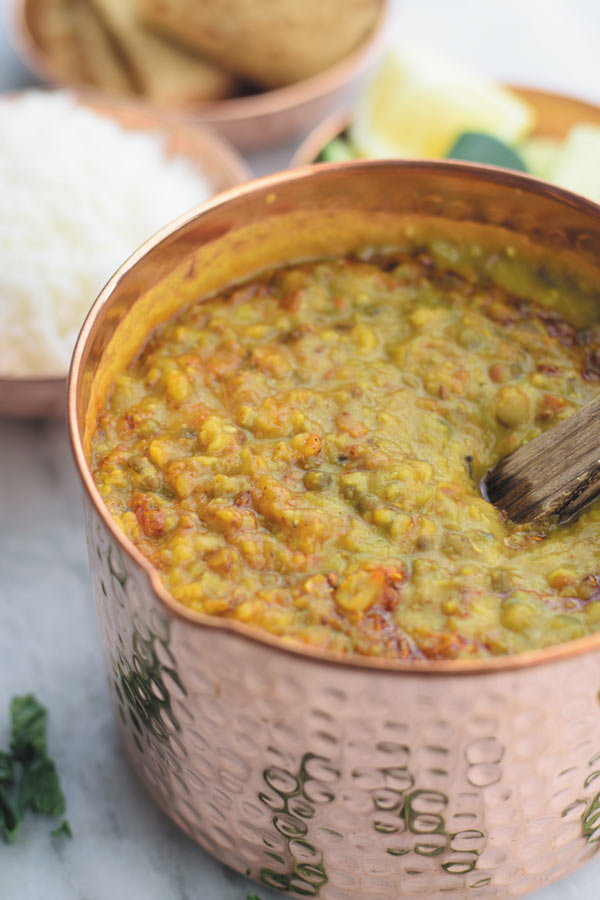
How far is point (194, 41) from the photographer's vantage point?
2.19 metres

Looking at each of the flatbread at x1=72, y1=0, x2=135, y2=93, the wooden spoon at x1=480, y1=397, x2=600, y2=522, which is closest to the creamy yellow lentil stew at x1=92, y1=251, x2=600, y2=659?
the wooden spoon at x1=480, y1=397, x2=600, y2=522

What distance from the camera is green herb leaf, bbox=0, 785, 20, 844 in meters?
1.27

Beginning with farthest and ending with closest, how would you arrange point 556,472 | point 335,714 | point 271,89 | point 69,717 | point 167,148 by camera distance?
point 271,89 < point 167,148 < point 69,717 < point 556,472 < point 335,714

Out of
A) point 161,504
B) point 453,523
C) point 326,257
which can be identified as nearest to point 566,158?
point 326,257

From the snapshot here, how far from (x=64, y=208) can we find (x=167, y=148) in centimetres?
32

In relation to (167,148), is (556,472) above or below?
above

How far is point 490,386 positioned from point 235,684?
55 cm

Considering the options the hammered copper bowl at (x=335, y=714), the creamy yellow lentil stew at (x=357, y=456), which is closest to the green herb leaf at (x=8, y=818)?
the hammered copper bowl at (x=335, y=714)

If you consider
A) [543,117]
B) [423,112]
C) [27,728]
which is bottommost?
[27,728]

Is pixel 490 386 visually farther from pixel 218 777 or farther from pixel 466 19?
pixel 466 19

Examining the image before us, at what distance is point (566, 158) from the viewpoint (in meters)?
1.89

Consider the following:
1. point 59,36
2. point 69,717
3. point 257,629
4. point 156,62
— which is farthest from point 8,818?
point 59,36

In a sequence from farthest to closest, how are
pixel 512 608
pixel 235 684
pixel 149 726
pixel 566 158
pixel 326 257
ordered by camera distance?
pixel 566 158 < pixel 326 257 < pixel 149 726 < pixel 512 608 < pixel 235 684

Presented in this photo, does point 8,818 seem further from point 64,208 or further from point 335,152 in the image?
→ point 335,152
